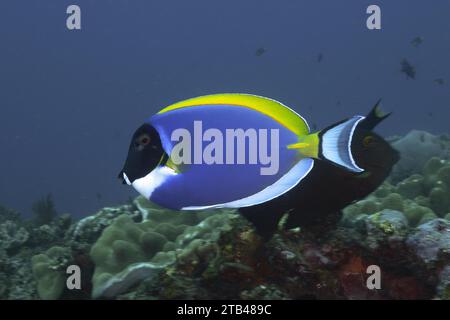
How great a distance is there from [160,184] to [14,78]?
3180 inches

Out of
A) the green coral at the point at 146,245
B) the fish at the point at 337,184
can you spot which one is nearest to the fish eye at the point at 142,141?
the fish at the point at 337,184

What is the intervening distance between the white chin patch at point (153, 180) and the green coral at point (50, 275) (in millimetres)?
2169

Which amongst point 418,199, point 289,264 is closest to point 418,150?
point 418,199

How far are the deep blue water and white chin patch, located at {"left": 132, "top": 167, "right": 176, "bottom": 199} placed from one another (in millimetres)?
65336

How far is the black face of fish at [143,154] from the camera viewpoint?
1337 mm

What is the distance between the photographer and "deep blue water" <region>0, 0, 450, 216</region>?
2800 inches

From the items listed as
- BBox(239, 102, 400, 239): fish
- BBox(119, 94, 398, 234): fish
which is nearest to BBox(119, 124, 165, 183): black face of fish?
BBox(119, 94, 398, 234): fish

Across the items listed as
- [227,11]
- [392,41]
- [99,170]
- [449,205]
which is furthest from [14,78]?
[449,205]

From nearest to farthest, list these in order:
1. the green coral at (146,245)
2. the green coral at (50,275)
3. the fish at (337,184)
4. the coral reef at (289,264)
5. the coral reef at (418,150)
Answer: the fish at (337,184), the coral reef at (289,264), the green coral at (146,245), the green coral at (50,275), the coral reef at (418,150)

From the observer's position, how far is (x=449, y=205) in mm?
3928

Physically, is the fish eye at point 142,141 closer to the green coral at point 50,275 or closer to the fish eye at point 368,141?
the fish eye at point 368,141

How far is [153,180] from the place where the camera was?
132cm

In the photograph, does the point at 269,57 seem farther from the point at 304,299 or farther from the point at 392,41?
the point at 304,299

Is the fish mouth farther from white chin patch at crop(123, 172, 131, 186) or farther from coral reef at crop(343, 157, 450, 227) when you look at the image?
coral reef at crop(343, 157, 450, 227)
